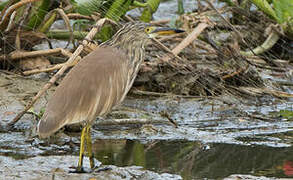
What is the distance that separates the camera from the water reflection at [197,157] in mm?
4191

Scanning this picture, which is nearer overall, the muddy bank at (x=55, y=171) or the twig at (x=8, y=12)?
the muddy bank at (x=55, y=171)

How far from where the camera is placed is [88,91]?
390 cm

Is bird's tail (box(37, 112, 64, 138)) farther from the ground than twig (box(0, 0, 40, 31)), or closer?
closer

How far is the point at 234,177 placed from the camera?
379 cm

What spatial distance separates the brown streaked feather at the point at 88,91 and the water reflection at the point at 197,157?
1.92 ft

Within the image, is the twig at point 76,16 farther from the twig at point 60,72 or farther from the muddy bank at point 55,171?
the muddy bank at point 55,171

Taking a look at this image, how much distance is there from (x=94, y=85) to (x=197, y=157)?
1110mm

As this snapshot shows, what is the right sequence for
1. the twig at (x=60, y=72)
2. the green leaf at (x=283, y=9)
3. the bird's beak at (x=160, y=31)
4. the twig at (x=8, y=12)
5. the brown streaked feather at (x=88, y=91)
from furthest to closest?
the green leaf at (x=283, y=9) < the twig at (x=8, y=12) < the twig at (x=60, y=72) < the bird's beak at (x=160, y=31) < the brown streaked feather at (x=88, y=91)

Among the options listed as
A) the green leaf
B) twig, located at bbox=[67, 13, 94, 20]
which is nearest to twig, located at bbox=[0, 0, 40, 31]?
twig, located at bbox=[67, 13, 94, 20]

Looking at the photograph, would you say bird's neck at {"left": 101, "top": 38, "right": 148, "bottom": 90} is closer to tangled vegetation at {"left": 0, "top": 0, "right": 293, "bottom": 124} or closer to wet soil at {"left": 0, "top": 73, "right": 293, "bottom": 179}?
wet soil at {"left": 0, "top": 73, "right": 293, "bottom": 179}

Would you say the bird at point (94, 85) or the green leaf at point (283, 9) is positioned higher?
the green leaf at point (283, 9)

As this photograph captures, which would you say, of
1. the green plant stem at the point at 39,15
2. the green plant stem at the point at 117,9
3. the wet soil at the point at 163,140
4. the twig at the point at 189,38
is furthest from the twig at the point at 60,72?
the twig at the point at 189,38

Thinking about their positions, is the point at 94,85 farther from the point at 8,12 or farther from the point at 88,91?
the point at 8,12

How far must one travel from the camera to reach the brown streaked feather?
3723 mm
